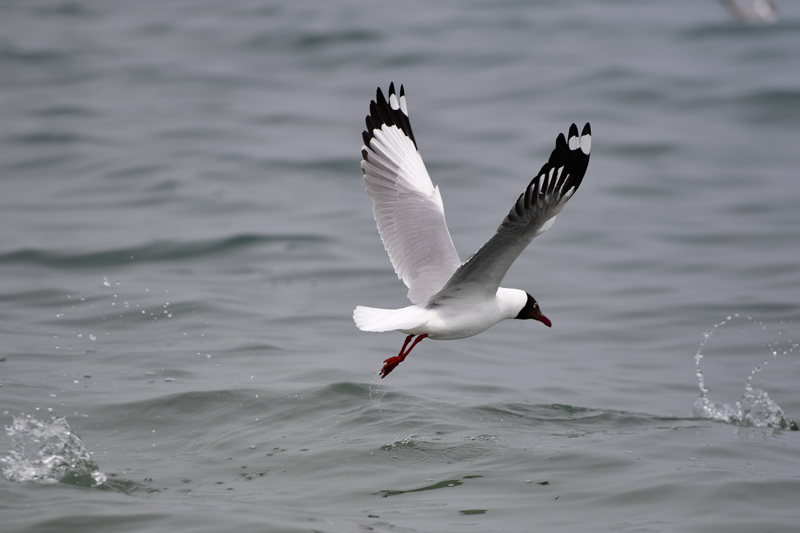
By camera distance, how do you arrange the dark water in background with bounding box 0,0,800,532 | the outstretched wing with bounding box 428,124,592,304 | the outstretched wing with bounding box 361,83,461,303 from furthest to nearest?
the outstretched wing with bounding box 361,83,461,303 → the dark water in background with bounding box 0,0,800,532 → the outstretched wing with bounding box 428,124,592,304

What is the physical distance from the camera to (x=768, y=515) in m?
5.48

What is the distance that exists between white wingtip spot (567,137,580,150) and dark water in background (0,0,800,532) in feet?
6.36

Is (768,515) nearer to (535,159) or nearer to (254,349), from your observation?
(254,349)

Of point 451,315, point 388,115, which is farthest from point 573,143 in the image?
point 388,115

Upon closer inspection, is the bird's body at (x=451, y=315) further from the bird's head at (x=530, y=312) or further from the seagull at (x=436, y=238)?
the bird's head at (x=530, y=312)

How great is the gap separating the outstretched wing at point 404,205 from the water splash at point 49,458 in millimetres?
2225

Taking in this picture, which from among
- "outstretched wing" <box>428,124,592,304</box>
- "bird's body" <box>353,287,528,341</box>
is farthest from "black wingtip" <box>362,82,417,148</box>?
"outstretched wing" <box>428,124,592,304</box>

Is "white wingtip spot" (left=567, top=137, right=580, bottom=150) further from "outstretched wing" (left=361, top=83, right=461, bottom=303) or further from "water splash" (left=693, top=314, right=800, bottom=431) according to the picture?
"water splash" (left=693, top=314, right=800, bottom=431)

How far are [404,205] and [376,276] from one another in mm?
3435

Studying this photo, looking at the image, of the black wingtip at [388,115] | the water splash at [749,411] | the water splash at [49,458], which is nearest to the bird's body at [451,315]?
the black wingtip at [388,115]

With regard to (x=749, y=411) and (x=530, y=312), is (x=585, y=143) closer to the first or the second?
(x=530, y=312)

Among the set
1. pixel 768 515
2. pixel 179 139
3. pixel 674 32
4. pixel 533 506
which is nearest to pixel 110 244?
pixel 179 139

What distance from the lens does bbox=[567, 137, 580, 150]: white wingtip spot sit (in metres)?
5.38

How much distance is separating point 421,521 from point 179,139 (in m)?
11.0
